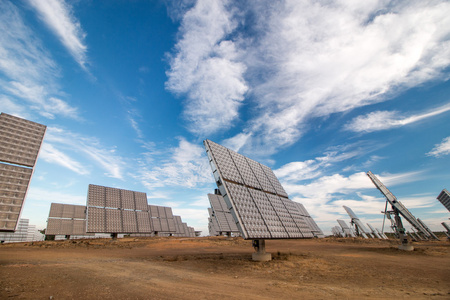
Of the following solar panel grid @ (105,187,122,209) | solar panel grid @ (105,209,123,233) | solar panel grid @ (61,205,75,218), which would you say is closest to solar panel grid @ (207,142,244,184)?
solar panel grid @ (105,209,123,233)

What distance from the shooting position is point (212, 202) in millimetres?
41688

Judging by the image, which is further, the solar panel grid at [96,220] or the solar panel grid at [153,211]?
the solar panel grid at [153,211]

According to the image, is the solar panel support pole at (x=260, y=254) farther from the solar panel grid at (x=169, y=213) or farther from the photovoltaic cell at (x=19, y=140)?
the solar panel grid at (x=169, y=213)

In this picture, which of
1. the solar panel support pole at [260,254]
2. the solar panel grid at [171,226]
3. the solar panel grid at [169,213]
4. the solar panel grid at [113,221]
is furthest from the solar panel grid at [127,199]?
the solar panel support pole at [260,254]

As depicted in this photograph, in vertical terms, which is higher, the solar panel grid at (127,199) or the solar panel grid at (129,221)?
the solar panel grid at (127,199)

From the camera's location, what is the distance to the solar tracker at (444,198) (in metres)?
29.2

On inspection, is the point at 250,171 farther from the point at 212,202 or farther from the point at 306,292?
the point at 212,202

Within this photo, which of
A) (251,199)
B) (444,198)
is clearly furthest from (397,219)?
(251,199)

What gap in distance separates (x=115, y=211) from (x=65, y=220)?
12340 millimetres

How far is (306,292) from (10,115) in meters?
33.4

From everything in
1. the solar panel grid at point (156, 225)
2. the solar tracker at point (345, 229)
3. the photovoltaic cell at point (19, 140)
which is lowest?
the solar tracker at point (345, 229)

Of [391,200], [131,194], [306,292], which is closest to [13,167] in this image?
[131,194]

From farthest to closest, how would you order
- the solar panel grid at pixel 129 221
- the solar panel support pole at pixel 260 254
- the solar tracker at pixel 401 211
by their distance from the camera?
the solar panel grid at pixel 129 221
the solar tracker at pixel 401 211
the solar panel support pole at pixel 260 254

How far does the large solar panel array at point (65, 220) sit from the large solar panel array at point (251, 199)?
32.4 m
